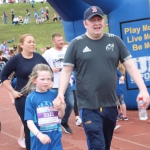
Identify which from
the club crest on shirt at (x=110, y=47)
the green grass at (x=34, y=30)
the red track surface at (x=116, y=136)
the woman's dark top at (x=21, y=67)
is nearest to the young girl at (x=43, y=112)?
the club crest on shirt at (x=110, y=47)

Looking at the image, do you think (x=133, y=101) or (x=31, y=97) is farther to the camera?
(x=133, y=101)

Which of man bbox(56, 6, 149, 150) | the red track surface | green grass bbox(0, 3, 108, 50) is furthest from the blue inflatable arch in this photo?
green grass bbox(0, 3, 108, 50)

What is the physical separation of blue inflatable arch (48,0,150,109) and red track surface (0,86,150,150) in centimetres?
90

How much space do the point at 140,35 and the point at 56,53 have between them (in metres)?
2.42

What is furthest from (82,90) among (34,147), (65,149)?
(65,149)

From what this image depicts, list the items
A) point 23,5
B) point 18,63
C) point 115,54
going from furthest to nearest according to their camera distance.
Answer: point 23,5 < point 18,63 < point 115,54

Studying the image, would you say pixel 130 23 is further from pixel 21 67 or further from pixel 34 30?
pixel 34 30

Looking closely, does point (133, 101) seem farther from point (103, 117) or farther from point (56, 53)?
point (103, 117)

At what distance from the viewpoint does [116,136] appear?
715 centimetres

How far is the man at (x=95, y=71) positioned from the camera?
14.2 ft

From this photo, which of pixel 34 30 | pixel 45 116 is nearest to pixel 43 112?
pixel 45 116

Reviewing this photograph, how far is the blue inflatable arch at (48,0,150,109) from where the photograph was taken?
28.9 ft

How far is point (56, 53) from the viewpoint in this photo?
7.33 m

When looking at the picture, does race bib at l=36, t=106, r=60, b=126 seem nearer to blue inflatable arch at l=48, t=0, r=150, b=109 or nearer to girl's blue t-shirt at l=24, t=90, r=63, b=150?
girl's blue t-shirt at l=24, t=90, r=63, b=150
